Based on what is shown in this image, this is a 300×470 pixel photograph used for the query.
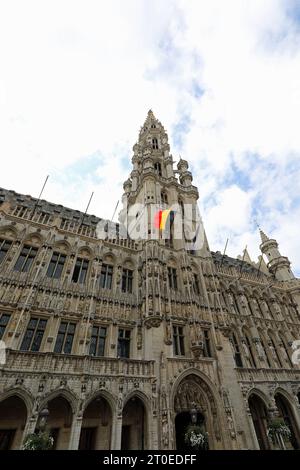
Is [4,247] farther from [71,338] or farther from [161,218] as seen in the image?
[161,218]

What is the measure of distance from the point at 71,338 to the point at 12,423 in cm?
501

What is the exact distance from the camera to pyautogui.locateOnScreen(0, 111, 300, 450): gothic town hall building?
1302cm

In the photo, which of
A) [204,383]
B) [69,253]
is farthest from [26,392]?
[204,383]

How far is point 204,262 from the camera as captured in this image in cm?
2498

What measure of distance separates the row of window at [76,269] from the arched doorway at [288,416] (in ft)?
39.1

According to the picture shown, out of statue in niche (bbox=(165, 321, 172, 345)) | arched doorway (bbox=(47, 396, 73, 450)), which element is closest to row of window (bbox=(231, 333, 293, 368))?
statue in niche (bbox=(165, 321, 172, 345))

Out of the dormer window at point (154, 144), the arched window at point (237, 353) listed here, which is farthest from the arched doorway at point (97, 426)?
the dormer window at point (154, 144)

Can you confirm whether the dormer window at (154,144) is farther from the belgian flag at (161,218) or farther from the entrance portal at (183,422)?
the entrance portal at (183,422)

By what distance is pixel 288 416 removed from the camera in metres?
20.5

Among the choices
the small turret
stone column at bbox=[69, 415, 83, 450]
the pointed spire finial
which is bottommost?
stone column at bbox=[69, 415, 83, 450]

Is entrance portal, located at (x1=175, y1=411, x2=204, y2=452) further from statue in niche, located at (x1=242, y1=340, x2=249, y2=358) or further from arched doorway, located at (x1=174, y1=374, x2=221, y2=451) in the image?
statue in niche, located at (x1=242, y1=340, x2=249, y2=358)

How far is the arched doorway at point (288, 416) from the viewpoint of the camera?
1885 cm

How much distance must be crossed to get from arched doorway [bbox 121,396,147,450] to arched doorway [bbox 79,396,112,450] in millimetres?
1530
